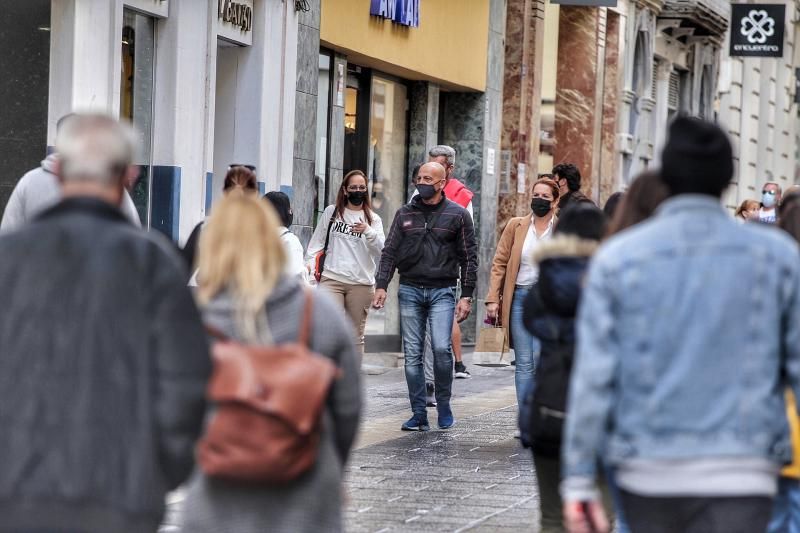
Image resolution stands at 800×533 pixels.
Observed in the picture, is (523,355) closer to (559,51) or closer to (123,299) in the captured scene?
(123,299)

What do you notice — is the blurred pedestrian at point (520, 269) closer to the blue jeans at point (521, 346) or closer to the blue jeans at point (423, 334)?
the blue jeans at point (521, 346)

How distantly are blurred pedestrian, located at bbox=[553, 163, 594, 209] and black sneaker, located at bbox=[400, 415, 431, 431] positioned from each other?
5.58 feet

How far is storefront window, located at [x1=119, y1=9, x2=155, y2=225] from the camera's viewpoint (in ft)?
43.9

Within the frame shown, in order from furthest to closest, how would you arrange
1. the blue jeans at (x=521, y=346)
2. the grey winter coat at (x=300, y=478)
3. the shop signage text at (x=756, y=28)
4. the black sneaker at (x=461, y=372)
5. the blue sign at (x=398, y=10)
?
the shop signage text at (x=756, y=28) < the blue sign at (x=398, y=10) < the black sneaker at (x=461, y=372) < the blue jeans at (x=521, y=346) < the grey winter coat at (x=300, y=478)

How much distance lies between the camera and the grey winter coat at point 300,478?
4500 millimetres

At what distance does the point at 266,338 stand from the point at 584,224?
173cm

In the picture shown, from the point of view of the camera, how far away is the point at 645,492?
14.5 ft

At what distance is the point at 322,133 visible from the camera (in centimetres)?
1717

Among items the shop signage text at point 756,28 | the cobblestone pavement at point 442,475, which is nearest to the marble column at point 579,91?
the shop signage text at point 756,28

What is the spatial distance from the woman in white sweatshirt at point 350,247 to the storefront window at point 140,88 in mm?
1626

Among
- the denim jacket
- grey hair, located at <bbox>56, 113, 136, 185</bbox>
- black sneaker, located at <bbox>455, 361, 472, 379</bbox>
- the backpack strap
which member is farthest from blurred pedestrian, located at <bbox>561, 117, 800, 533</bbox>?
black sneaker, located at <bbox>455, 361, 472, 379</bbox>

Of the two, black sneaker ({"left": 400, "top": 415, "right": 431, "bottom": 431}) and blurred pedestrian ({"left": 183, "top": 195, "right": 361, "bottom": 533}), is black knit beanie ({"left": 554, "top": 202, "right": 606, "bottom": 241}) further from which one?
black sneaker ({"left": 400, "top": 415, "right": 431, "bottom": 431})

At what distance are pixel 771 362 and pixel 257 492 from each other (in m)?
1.33

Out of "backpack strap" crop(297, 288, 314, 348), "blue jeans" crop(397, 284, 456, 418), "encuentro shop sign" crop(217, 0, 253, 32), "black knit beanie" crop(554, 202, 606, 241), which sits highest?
"encuentro shop sign" crop(217, 0, 253, 32)
